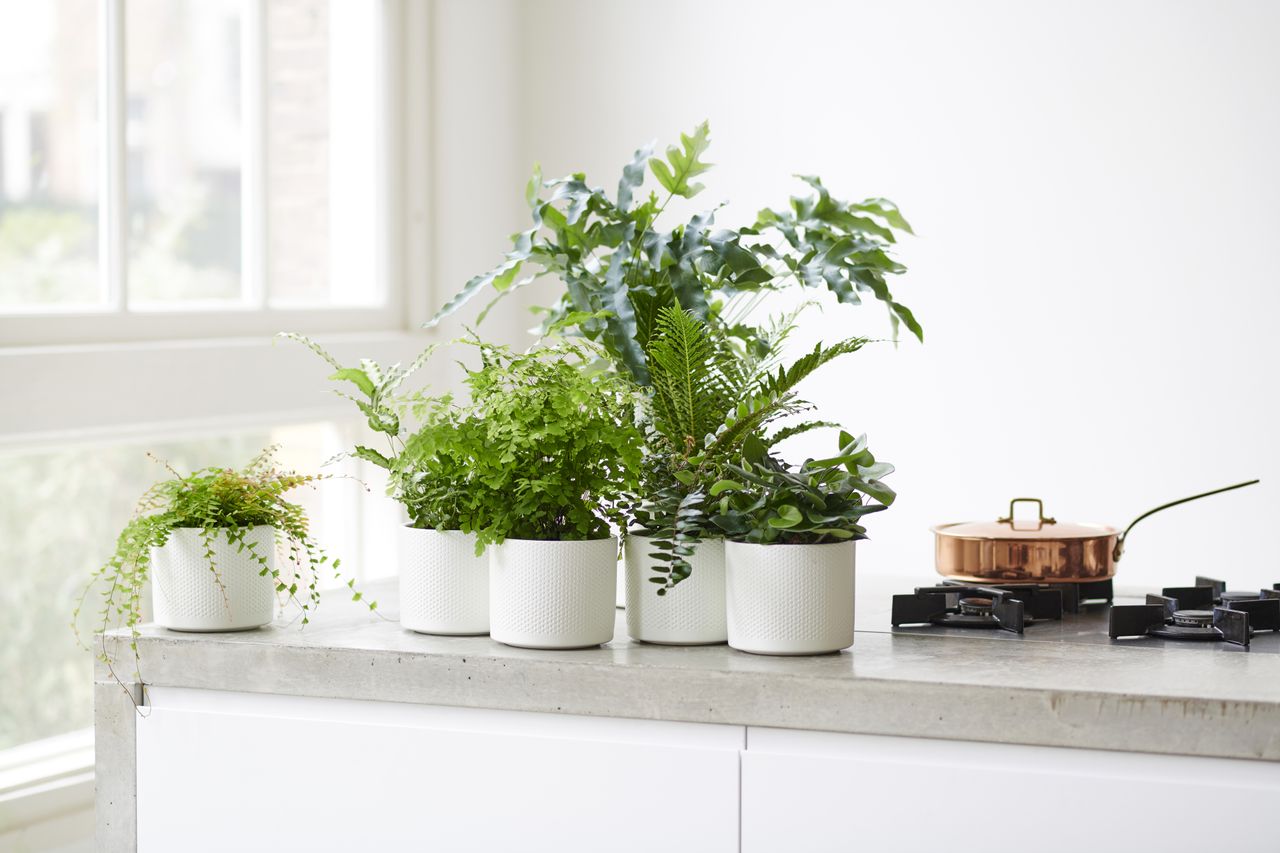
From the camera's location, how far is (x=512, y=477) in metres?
1.78

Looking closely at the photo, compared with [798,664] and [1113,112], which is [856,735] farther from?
[1113,112]

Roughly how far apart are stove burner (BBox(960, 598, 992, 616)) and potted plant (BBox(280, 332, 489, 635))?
2.06ft

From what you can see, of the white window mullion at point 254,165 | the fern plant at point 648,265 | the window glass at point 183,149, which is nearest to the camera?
the fern plant at point 648,265

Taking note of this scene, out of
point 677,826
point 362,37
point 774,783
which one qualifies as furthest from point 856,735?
point 362,37

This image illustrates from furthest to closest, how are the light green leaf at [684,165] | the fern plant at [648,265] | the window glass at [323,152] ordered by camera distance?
the window glass at [323,152]
the light green leaf at [684,165]
the fern plant at [648,265]

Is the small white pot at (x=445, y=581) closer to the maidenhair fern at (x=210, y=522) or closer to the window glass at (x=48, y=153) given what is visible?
the maidenhair fern at (x=210, y=522)

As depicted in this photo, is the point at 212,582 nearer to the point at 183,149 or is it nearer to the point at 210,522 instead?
the point at 210,522

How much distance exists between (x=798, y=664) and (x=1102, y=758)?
338mm

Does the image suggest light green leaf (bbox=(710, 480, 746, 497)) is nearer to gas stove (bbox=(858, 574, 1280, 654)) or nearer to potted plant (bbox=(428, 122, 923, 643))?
potted plant (bbox=(428, 122, 923, 643))

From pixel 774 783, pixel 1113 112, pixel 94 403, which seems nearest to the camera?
pixel 774 783

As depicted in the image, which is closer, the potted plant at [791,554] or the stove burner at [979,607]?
the potted plant at [791,554]

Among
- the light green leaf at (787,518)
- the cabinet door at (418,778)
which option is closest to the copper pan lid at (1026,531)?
the light green leaf at (787,518)

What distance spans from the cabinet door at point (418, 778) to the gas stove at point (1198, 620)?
530 mm

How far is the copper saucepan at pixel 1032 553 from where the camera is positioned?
207 centimetres
